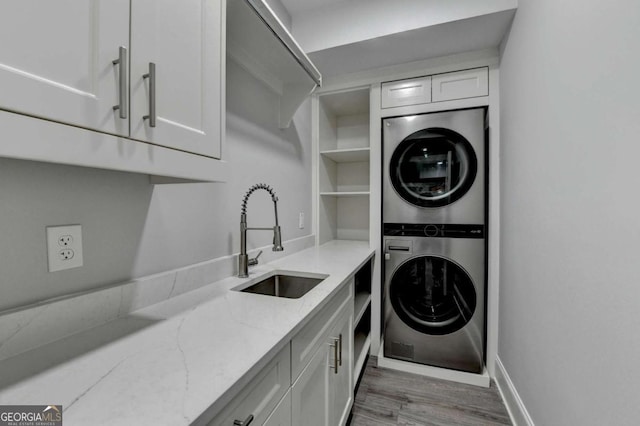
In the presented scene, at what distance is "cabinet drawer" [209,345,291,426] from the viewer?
0.60 m

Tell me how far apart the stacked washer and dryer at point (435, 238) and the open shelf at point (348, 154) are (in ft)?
1.03

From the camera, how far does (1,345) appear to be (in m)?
0.64

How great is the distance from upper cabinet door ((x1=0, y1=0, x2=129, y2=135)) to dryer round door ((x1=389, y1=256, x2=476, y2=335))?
2031mm

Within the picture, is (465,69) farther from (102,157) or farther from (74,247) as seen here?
(74,247)

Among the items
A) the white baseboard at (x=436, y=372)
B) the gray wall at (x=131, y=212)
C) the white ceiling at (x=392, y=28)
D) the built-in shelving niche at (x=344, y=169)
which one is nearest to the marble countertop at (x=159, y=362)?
the gray wall at (x=131, y=212)

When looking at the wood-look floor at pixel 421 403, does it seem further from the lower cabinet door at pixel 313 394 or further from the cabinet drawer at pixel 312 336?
the cabinet drawer at pixel 312 336

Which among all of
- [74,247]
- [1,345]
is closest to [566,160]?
[74,247]

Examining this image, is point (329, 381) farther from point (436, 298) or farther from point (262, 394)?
point (436, 298)

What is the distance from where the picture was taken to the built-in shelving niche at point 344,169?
2592 mm

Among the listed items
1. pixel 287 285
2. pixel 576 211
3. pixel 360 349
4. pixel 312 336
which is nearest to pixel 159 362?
pixel 312 336

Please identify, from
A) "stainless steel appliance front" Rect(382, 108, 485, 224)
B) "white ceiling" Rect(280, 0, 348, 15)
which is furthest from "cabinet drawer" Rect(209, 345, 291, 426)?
"white ceiling" Rect(280, 0, 348, 15)

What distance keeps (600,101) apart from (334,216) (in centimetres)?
224

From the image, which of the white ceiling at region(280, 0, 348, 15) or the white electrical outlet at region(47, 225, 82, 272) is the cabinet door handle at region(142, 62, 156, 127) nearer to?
the white electrical outlet at region(47, 225, 82, 272)

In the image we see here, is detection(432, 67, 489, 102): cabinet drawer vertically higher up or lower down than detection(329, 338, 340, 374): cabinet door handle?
higher up
